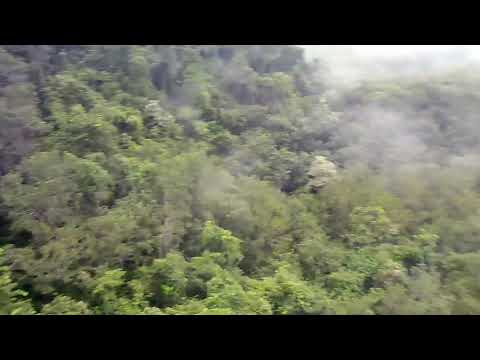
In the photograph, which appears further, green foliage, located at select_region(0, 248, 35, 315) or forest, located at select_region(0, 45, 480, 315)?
forest, located at select_region(0, 45, 480, 315)

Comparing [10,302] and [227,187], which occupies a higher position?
[227,187]

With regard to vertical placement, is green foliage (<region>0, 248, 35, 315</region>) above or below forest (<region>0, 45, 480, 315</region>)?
below

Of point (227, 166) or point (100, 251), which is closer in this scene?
point (100, 251)

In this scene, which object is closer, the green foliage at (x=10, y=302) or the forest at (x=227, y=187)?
the green foliage at (x=10, y=302)

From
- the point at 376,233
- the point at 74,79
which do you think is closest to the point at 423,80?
the point at 376,233

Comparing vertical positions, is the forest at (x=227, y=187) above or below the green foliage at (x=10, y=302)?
above

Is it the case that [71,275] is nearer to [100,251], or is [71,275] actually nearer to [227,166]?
[100,251]

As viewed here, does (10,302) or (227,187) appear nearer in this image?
(10,302)

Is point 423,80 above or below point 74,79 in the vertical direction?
above
